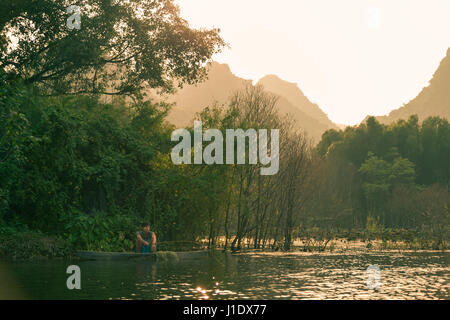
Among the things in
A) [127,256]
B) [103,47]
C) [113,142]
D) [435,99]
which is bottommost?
[127,256]

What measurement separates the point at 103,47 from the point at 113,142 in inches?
192

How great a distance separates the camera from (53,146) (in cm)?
2405

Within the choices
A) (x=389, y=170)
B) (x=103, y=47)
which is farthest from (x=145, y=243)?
(x=389, y=170)

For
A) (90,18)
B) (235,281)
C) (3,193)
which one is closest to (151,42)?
(90,18)

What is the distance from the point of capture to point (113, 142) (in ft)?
86.6

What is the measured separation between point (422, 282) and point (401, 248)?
14326 mm

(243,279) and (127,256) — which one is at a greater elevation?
(127,256)

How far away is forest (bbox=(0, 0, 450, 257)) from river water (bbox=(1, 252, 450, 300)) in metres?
3.33

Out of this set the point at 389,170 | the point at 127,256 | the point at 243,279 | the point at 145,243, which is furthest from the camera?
the point at 389,170

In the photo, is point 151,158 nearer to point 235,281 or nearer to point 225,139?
point 225,139

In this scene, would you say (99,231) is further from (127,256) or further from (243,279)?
(243,279)

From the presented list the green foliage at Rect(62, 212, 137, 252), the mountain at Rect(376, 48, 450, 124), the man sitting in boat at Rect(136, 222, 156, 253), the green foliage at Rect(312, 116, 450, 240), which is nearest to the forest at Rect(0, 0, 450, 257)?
the green foliage at Rect(62, 212, 137, 252)

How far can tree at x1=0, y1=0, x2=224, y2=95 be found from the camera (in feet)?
80.2

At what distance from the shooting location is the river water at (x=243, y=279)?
14.0 meters
